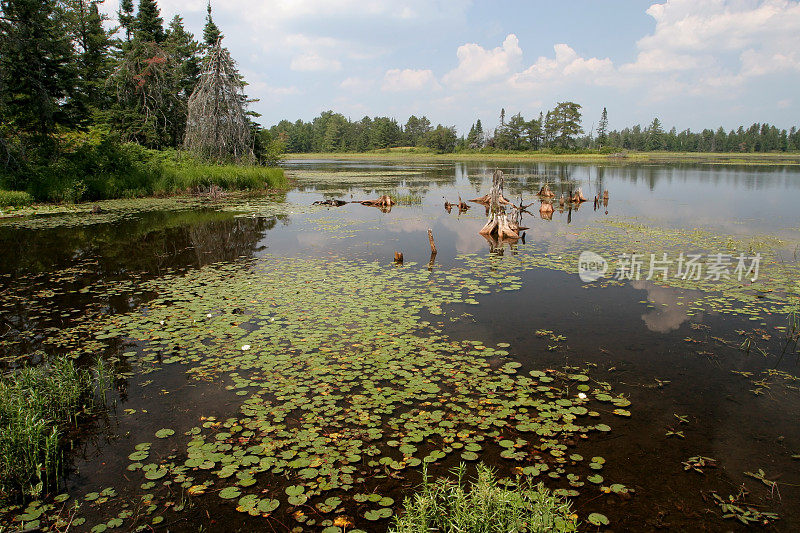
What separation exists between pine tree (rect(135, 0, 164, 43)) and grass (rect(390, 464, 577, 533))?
3820 centimetres

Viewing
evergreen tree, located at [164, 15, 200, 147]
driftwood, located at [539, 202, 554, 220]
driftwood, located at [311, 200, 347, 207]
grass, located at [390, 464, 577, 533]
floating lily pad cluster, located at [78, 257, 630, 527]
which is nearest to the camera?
grass, located at [390, 464, 577, 533]

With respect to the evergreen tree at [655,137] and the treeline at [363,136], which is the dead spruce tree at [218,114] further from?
the evergreen tree at [655,137]

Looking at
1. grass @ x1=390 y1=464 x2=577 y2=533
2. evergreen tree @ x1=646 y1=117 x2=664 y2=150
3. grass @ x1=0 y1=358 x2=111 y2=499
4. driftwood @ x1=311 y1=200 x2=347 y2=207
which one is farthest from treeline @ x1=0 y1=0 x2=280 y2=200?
evergreen tree @ x1=646 y1=117 x2=664 y2=150

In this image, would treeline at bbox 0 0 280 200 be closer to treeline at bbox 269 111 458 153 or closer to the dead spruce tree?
the dead spruce tree

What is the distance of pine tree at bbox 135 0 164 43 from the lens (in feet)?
104

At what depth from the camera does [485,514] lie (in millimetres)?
2959

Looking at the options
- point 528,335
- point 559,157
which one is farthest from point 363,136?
point 528,335

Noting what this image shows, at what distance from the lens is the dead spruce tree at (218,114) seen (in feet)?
84.1

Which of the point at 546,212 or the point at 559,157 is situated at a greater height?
the point at 559,157

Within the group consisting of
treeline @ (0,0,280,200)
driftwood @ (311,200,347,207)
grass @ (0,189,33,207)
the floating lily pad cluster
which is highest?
treeline @ (0,0,280,200)

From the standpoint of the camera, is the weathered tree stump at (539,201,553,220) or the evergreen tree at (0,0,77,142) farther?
the weathered tree stump at (539,201,553,220)

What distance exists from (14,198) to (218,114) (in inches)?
468

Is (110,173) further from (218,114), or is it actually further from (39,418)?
(39,418)

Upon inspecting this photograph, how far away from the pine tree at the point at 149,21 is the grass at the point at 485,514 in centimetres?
3820
